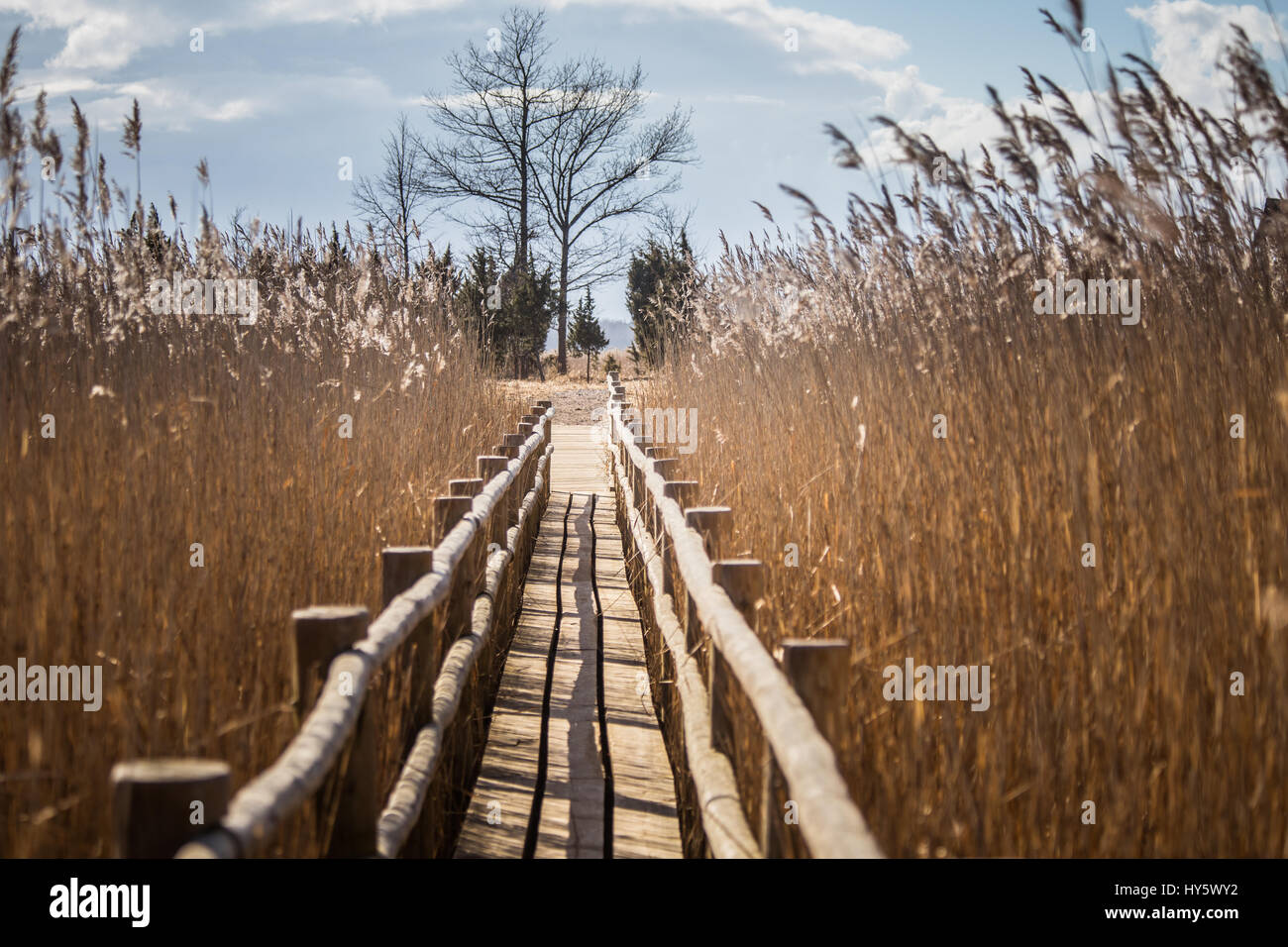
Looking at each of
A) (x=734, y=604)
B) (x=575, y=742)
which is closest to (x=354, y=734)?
(x=734, y=604)

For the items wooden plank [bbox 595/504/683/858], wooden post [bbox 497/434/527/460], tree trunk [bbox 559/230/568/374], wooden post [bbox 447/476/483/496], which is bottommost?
wooden plank [bbox 595/504/683/858]

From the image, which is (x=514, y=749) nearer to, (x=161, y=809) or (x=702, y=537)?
(x=702, y=537)

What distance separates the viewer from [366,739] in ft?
5.87

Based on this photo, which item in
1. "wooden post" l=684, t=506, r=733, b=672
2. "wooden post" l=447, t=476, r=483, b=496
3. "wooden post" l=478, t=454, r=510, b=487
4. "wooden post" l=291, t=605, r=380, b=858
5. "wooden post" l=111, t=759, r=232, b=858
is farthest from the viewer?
"wooden post" l=478, t=454, r=510, b=487

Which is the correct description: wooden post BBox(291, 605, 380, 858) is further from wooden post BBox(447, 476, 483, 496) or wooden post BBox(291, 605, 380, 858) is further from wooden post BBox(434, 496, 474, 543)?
wooden post BBox(447, 476, 483, 496)

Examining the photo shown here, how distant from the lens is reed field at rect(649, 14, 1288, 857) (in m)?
1.74

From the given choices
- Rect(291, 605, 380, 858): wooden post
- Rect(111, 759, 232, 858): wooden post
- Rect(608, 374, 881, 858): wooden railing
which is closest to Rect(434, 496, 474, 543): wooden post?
Rect(608, 374, 881, 858): wooden railing

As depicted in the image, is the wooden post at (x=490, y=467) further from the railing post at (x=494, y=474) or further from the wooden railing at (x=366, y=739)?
the wooden railing at (x=366, y=739)

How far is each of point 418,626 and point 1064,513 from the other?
1443 millimetres

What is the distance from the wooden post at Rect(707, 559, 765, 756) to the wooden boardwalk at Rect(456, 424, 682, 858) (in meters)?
0.36

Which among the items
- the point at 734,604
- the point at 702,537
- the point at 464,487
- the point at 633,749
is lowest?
the point at 633,749
